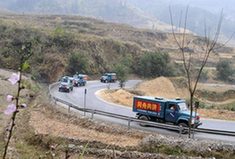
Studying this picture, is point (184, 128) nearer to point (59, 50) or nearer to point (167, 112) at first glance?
point (167, 112)

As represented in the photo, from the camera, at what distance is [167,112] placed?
28.2 meters

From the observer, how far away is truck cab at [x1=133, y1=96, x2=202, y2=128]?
27.7 meters

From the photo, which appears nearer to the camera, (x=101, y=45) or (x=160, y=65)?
(x=160, y=65)

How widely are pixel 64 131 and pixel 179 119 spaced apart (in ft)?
24.6

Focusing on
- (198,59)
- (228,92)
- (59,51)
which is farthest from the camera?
(198,59)

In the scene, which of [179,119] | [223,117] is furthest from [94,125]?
[223,117]

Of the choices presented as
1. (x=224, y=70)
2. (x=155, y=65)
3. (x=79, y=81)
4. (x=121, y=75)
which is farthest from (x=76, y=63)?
(x=224, y=70)

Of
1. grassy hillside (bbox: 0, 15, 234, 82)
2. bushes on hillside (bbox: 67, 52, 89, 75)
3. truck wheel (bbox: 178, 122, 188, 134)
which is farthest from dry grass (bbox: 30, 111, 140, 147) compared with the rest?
bushes on hillside (bbox: 67, 52, 89, 75)

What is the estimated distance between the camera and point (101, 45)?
98.9 metres

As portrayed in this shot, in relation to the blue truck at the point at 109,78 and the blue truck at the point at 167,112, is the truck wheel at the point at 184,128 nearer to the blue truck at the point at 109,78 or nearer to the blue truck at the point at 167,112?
the blue truck at the point at 167,112

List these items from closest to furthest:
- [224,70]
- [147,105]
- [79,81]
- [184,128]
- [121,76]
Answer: [184,128] → [147,105] → [79,81] → [121,76] → [224,70]

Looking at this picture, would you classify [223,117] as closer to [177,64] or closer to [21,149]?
[21,149]

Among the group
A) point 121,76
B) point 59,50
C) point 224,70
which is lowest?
point 224,70

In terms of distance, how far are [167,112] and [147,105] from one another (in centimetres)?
168
